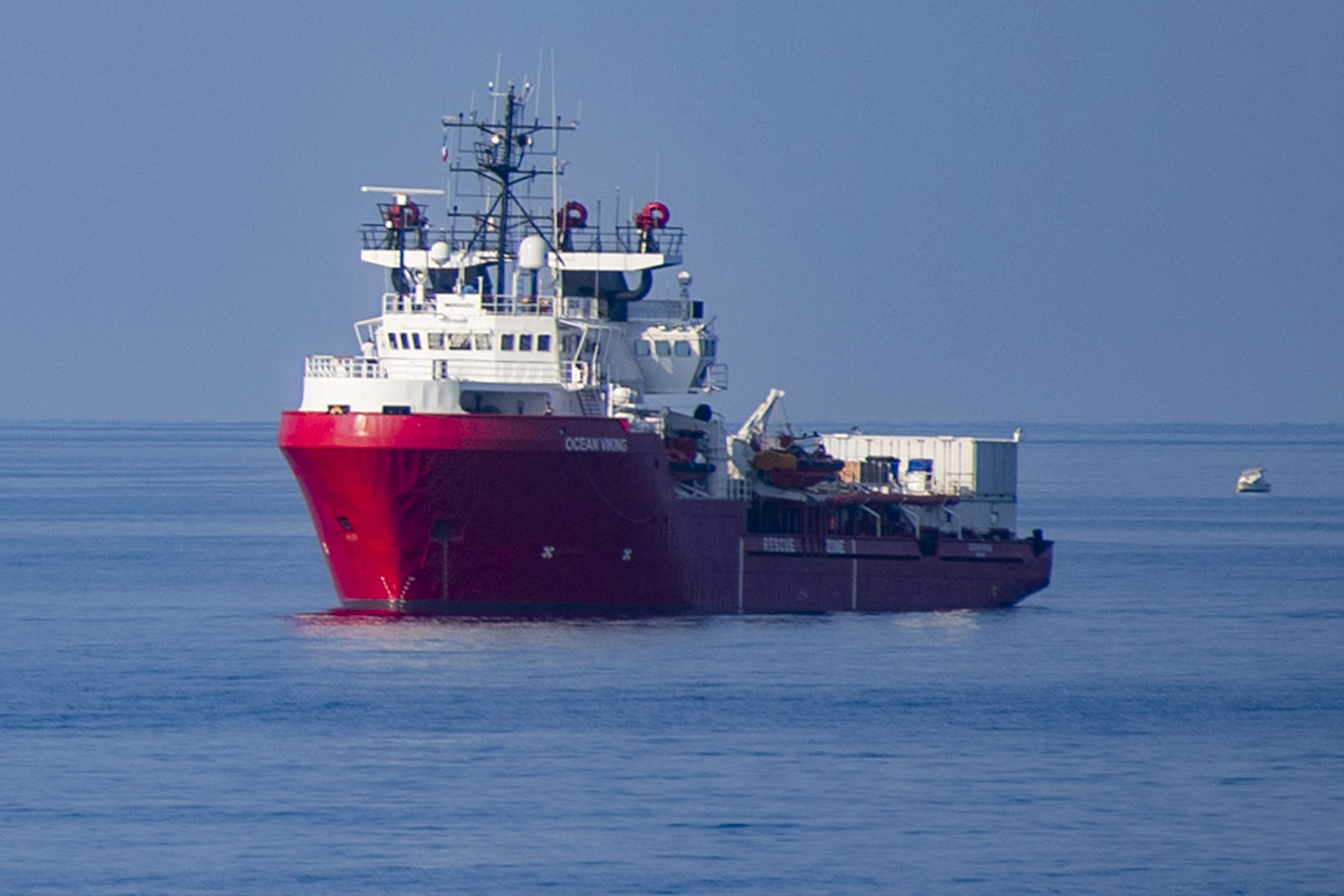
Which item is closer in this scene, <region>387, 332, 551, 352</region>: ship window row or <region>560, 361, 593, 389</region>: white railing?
<region>560, 361, 593, 389</region>: white railing

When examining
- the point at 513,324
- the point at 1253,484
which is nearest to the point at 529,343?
the point at 513,324

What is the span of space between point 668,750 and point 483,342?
1551 cm

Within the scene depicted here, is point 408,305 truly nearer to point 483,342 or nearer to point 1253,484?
point 483,342

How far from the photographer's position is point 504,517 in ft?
161

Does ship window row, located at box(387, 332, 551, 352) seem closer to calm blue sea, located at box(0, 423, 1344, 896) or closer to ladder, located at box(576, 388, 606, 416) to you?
ladder, located at box(576, 388, 606, 416)

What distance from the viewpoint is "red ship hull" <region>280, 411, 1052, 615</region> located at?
159ft

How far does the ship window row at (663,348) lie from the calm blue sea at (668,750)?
6.03 meters

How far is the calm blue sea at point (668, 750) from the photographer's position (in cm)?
3125

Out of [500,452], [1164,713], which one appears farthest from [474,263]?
[1164,713]

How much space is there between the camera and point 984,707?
43.7 metres

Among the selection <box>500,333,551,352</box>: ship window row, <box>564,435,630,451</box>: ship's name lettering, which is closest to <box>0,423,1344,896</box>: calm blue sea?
<box>564,435,630,451</box>: ship's name lettering

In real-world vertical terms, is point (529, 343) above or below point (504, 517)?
above

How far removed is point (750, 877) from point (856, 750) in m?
8.42

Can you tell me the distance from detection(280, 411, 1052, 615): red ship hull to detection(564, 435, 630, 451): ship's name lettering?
0.03 metres
